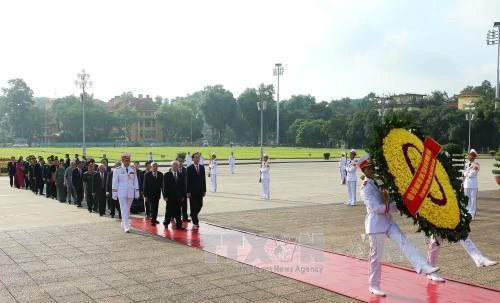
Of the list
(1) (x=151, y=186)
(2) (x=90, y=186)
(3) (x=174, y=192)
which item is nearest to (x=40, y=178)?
(2) (x=90, y=186)

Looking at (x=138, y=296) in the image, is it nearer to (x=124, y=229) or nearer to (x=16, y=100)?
(x=124, y=229)

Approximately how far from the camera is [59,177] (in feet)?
63.1

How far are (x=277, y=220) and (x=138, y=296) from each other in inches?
278

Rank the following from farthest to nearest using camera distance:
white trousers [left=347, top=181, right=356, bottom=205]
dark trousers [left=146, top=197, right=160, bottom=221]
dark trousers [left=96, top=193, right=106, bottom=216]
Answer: white trousers [left=347, top=181, right=356, bottom=205]
dark trousers [left=96, top=193, right=106, bottom=216]
dark trousers [left=146, top=197, right=160, bottom=221]

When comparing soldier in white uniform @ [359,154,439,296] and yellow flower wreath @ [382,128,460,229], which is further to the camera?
soldier in white uniform @ [359,154,439,296]

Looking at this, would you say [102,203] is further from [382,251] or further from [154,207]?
[382,251]

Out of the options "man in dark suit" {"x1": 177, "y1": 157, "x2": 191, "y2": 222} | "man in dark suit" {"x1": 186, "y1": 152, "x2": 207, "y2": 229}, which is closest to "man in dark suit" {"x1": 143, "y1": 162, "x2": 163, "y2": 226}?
"man in dark suit" {"x1": 177, "y1": 157, "x2": 191, "y2": 222}

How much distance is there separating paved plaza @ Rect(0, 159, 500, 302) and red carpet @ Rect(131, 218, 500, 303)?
0.36 metres

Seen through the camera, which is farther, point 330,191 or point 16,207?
point 330,191

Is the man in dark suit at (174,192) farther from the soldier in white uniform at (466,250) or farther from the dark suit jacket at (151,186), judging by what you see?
the soldier in white uniform at (466,250)

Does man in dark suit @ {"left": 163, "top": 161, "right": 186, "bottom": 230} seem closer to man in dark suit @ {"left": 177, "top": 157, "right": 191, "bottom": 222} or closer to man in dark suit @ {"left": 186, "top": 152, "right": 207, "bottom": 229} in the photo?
man in dark suit @ {"left": 177, "top": 157, "right": 191, "bottom": 222}

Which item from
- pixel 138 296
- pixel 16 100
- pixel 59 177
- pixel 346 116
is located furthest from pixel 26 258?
pixel 16 100

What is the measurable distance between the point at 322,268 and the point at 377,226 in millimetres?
1995

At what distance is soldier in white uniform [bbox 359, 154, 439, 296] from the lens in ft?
21.5
